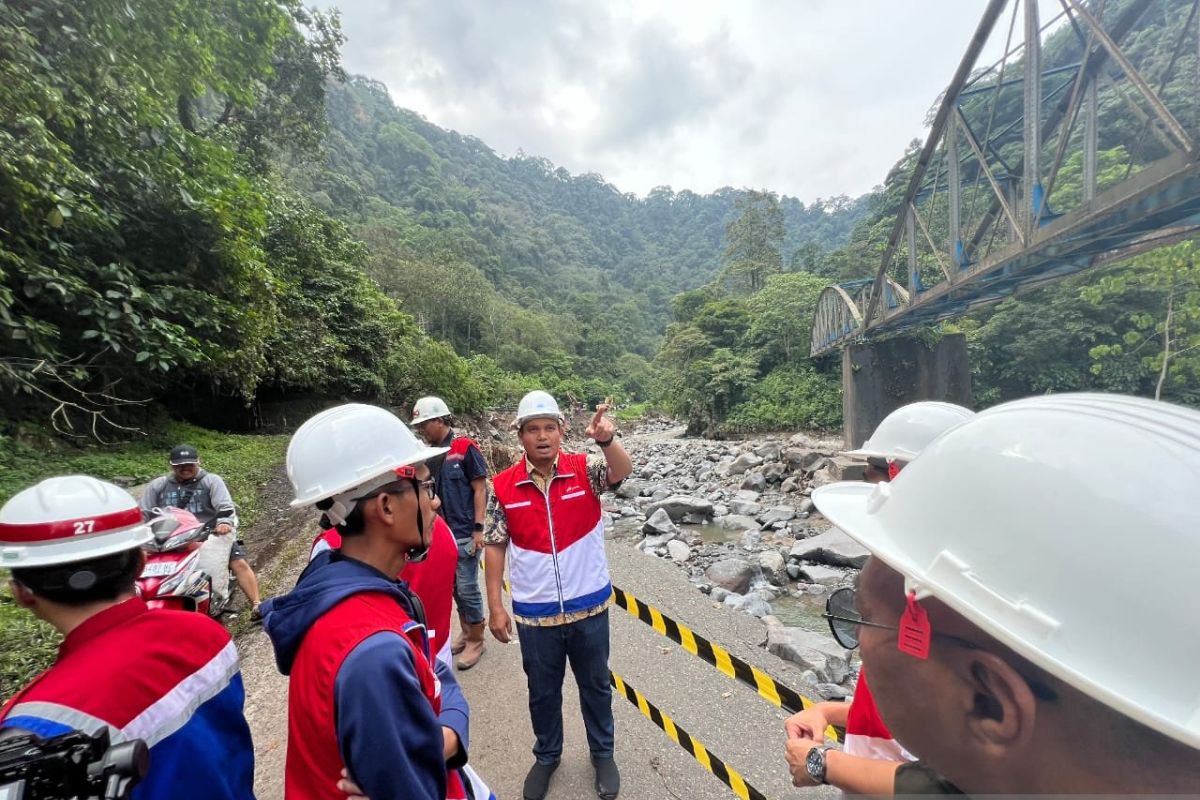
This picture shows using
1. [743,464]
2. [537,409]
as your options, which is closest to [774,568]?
[537,409]

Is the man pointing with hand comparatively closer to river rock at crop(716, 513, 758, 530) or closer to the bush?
river rock at crop(716, 513, 758, 530)

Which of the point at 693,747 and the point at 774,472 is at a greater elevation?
the point at 693,747

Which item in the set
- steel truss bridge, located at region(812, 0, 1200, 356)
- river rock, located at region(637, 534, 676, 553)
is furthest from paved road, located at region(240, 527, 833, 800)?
steel truss bridge, located at region(812, 0, 1200, 356)

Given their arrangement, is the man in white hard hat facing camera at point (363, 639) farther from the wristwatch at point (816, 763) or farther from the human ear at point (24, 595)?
the wristwatch at point (816, 763)

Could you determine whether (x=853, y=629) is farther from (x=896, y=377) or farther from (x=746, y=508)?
(x=896, y=377)

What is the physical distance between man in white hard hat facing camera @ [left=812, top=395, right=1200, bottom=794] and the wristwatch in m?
0.26

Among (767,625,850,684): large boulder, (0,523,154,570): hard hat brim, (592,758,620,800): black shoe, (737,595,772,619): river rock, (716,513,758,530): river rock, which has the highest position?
(0,523,154,570): hard hat brim

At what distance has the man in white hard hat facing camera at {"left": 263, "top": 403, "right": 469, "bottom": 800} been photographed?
1.01m

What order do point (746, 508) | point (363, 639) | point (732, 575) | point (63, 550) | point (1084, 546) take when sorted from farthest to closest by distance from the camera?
point (746, 508)
point (732, 575)
point (63, 550)
point (363, 639)
point (1084, 546)

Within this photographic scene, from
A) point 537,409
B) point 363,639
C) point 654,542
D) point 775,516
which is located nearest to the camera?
point 363,639

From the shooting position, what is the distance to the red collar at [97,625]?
1260 mm

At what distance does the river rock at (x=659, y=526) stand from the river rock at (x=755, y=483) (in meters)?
5.21

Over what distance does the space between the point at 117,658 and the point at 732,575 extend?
20.4ft

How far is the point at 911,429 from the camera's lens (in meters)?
2.29
